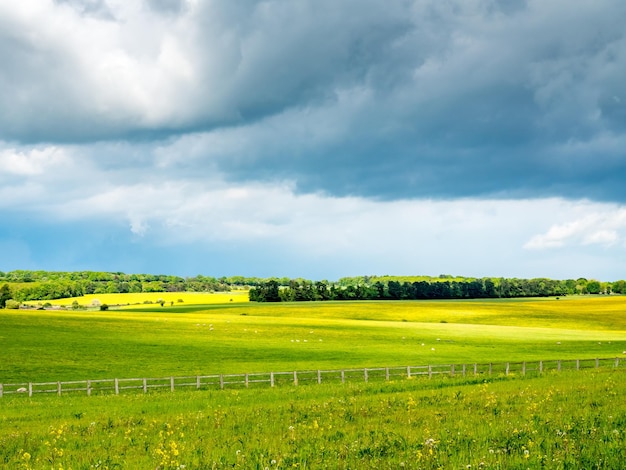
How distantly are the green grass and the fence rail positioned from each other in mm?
17266

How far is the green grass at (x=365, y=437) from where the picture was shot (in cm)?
975

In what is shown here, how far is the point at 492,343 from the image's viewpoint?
77938 mm

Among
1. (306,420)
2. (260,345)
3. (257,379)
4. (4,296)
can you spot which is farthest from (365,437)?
(4,296)

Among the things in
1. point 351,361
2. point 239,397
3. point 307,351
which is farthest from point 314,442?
point 307,351

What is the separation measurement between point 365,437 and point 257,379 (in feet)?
113

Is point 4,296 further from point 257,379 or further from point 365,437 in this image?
point 365,437

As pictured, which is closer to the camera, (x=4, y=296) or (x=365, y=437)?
(x=365, y=437)

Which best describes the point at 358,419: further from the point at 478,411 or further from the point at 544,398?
the point at 544,398

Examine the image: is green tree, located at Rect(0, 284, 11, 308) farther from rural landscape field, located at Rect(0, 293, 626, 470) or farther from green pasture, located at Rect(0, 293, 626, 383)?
rural landscape field, located at Rect(0, 293, 626, 470)

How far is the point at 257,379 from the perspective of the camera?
45656 millimetres

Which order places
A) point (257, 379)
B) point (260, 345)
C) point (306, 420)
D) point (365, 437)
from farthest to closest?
point (260, 345), point (257, 379), point (306, 420), point (365, 437)

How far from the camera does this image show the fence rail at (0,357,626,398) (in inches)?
1512

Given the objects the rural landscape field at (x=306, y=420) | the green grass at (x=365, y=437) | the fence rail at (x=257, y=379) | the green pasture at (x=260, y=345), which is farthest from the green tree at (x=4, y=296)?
the green grass at (x=365, y=437)

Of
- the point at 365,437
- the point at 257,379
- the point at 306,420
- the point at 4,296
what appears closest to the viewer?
the point at 365,437
